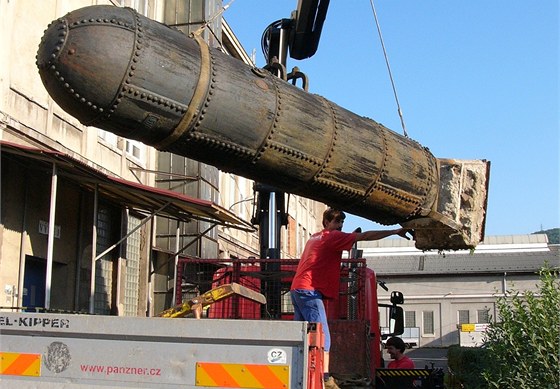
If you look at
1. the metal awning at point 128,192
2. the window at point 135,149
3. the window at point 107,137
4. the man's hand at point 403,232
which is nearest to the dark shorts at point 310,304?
the man's hand at point 403,232

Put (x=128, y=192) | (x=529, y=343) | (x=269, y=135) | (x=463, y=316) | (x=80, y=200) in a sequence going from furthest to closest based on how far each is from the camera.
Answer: (x=463, y=316), (x=80, y=200), (x=128, y=192), (x=529, y=343), (x=269, y=135)

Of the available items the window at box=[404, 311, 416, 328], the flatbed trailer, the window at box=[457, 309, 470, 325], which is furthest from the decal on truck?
the window at box=[404, 311, 416, 328]

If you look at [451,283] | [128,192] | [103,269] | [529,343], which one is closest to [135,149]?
[103,269]

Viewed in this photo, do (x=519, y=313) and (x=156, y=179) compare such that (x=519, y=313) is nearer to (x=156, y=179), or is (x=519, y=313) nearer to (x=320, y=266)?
(x=320, y=266)

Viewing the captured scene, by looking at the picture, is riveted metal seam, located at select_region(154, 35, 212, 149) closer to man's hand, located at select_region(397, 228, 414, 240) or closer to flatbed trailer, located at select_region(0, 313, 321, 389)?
flatbed trailer, located at select_region(0, 313, 321, 389)

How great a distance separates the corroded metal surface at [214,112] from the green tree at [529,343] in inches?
62.4

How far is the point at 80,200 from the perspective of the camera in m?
15.2

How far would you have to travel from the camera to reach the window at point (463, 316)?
44406 millimetres

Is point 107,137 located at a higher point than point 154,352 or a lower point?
higher

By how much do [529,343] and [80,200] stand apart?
1051cm

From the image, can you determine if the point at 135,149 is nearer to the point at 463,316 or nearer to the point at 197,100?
the point at 197,100

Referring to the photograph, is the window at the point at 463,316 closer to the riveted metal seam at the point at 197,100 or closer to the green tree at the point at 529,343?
the green tree at the point at 529,343

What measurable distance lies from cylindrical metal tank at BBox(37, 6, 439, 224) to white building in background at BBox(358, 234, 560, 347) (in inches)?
1523

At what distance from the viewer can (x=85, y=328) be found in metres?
5.11
